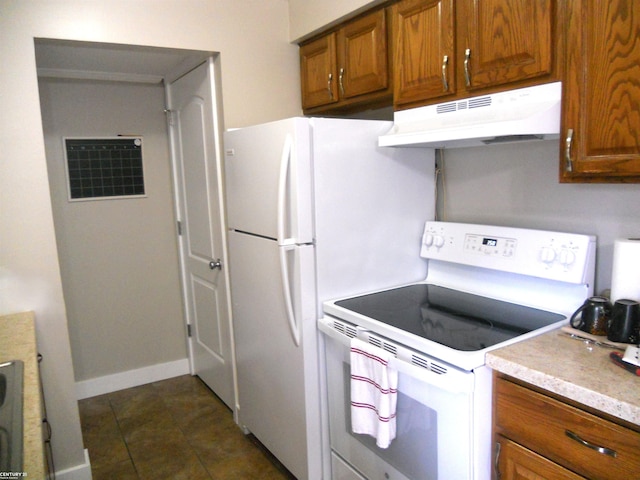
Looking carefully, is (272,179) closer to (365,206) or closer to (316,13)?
(365,206)

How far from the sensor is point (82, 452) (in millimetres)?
2289

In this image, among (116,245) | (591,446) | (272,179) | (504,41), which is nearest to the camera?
(591,446)

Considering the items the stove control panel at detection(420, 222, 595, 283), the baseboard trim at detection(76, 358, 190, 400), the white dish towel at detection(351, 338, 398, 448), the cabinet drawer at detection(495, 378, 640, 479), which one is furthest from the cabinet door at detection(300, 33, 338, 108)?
the baseboard trim at detection(76, 358, 190, 400)

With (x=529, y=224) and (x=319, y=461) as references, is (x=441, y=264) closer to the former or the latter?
(x=529, y=224)

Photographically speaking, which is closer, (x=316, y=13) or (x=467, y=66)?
(x=467, y=66)

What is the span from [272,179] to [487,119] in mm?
912

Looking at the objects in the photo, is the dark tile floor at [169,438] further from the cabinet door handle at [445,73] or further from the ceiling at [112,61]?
the ceiling at [112,61]

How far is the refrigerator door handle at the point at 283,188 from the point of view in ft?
6.13

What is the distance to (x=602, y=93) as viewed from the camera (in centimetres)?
128

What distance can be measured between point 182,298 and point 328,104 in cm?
186

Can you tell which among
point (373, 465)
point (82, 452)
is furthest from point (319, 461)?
point (82, 452)

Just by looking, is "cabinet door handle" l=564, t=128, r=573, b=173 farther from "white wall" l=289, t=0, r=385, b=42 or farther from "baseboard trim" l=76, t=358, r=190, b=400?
"baseboard trim" l=76, t=358, r=190, b=400

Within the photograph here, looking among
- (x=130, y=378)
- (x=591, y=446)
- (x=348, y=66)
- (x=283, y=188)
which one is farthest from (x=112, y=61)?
(x=591, y=446)

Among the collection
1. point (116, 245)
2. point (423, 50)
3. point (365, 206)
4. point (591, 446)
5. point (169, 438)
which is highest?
point (423, 50)
